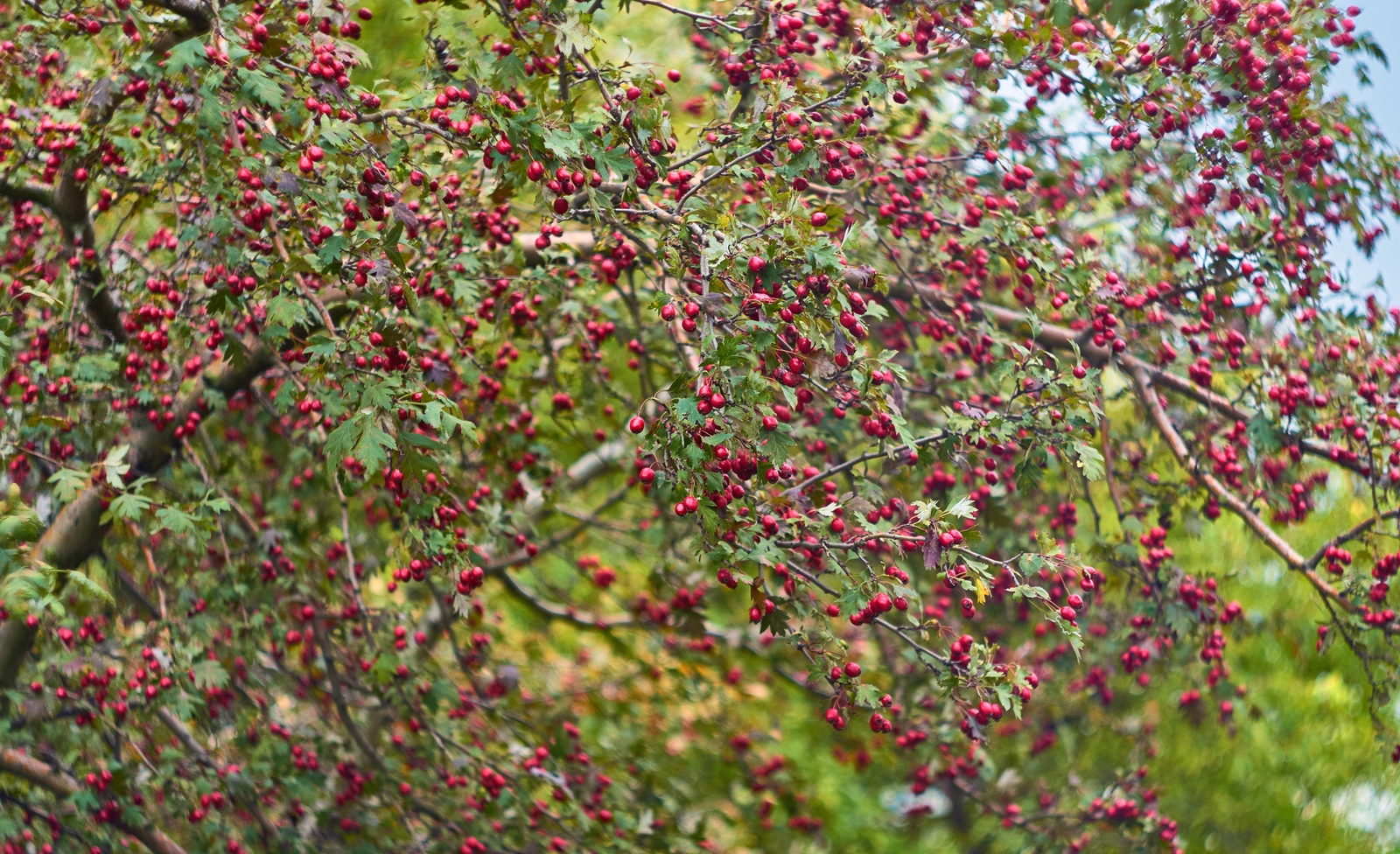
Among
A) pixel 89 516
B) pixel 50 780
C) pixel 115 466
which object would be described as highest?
pixel 89 516

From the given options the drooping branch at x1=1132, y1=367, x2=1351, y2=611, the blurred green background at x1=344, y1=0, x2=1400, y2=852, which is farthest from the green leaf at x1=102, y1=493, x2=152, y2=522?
the blurred green background at x1=344, y1=0, x2=1400, y2=852

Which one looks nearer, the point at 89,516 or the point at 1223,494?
the point at 1223,494

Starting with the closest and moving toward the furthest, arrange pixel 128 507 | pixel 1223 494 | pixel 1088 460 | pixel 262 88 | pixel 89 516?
1. pixel 262 88
2. pixel 1088 460
3. pixel 128 507
4. pixel 1223 494
5. pixel 89 516

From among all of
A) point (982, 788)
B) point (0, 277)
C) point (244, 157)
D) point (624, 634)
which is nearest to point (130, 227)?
point (0, 277)

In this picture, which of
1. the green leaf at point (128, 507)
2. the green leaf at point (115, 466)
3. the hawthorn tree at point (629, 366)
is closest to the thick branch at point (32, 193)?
the hawthorn tree at point (629, 366)

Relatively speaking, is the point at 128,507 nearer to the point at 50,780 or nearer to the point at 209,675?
the point at 209,675

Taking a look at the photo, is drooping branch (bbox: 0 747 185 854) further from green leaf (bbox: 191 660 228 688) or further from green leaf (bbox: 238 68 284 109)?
green leaf (bbox: 238 68 284 109)

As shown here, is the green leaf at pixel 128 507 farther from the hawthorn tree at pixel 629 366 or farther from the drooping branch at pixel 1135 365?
the drooping branch at pixel 1135 365

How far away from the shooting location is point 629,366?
5.13m

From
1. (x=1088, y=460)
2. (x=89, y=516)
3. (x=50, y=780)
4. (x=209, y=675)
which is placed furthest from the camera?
(x=50, y=780)

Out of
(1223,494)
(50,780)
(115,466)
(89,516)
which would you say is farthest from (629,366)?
(50,780)

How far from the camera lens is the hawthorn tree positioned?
326 centimetres

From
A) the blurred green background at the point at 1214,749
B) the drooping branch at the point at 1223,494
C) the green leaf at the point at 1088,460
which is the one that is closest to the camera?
the green leaf at the point at 1088,460

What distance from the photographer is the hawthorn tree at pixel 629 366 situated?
326 cm
